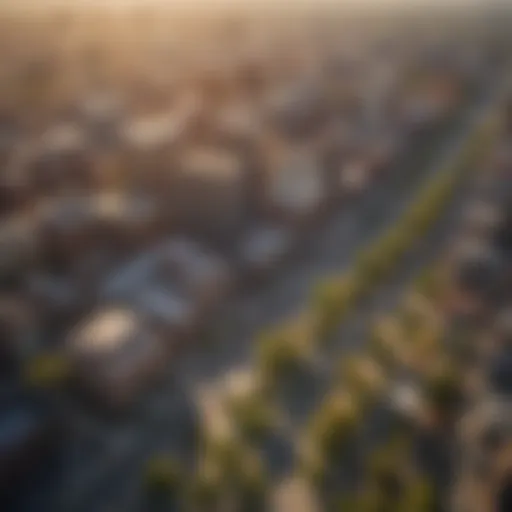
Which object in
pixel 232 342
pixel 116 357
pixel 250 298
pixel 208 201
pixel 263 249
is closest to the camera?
pixel 116 357

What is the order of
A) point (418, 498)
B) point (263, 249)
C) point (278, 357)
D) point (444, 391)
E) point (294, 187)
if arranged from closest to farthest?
1. point (418, 498)
2. point (444, 391)
3. point (278, 357)
4. point (263, 249)
5. point (294, 187)

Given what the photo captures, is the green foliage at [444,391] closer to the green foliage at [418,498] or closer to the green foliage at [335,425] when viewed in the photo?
the green foliage at [335,425]

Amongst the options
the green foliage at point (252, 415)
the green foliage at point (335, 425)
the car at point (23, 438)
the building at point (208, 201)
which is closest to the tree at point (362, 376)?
the green foliage at point (335, 425)

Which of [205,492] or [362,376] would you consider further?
[362,376]

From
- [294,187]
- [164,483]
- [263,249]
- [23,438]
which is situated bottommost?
[164,483]

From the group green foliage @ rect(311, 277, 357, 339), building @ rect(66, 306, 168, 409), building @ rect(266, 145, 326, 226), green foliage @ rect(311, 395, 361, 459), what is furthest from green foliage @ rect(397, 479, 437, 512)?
building @ rect(266, 145, 326, 226)

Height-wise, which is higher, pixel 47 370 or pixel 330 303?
pixel 47 370

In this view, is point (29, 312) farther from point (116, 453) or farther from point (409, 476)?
point (409, 476)

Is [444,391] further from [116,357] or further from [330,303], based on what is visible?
[116,357]

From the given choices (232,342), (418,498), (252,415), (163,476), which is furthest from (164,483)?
(418,498)

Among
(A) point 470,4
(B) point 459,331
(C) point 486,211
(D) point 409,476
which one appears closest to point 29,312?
(D) point 409,476
